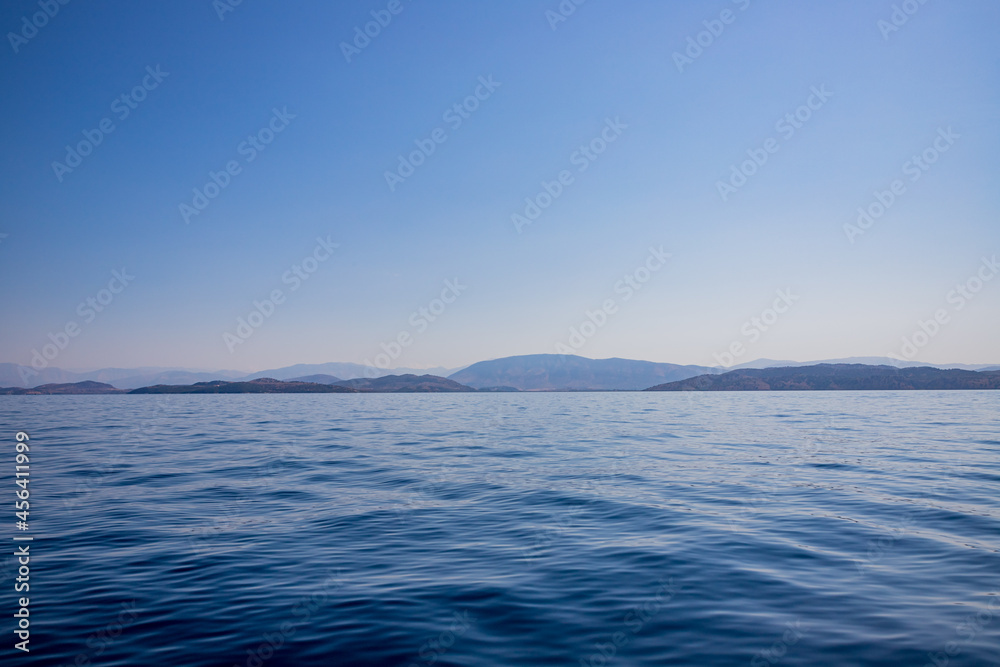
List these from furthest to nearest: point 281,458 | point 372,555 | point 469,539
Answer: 1. point 281,458
2. point 469,539
3. point 372,555

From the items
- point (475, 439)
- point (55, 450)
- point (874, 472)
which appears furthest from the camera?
point (475, 439)

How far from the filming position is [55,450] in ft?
90.1

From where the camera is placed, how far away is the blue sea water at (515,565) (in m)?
6.89

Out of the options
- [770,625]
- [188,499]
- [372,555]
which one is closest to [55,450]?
[188,499]

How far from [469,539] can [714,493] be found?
880 cm

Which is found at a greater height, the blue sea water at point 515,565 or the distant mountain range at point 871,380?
the blue sea water at point 515,565

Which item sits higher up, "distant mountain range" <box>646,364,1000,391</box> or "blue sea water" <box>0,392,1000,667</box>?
"blue sea water" <box>0,392,1000,667</box>

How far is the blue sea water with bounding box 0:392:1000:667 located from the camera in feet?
22.6

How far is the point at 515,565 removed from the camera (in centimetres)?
1001

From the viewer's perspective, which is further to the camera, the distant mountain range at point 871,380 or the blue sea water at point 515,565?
the distant mountain range at point 871,380

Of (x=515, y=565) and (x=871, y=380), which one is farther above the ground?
(x=515, y=565)

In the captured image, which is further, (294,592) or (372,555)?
(372,555)

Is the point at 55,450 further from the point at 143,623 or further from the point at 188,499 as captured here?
the point at 143,623

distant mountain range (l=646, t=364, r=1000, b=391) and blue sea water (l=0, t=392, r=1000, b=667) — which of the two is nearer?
blue sea water (l=0, t=392, r=1000, b=667)
